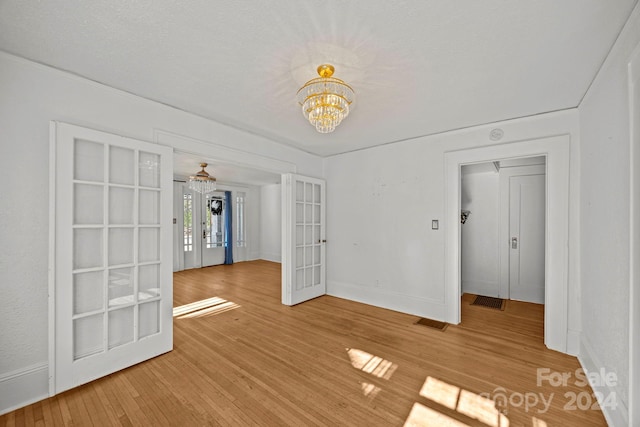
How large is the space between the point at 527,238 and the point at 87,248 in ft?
19.5

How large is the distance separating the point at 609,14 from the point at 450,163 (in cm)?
211

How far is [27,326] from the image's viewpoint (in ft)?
6.58

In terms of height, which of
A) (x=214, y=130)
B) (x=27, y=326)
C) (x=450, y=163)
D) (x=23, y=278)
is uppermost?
(x=214, y=130)

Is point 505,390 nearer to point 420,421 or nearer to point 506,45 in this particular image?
point 420,421

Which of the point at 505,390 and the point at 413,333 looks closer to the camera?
the point at 505,390

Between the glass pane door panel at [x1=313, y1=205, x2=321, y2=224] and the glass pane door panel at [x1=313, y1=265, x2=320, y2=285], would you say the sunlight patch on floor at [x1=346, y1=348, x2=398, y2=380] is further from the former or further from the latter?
the glass pane door panel at [x1=313, y1=205, x2=321, y2=224]

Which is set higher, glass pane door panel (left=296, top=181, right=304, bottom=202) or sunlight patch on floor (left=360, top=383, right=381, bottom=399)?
glass pane door panel (left=296, top=181, right=304, bottom=202)

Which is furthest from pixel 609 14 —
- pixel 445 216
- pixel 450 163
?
pixel 445 216

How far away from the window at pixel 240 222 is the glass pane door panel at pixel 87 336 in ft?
20.8

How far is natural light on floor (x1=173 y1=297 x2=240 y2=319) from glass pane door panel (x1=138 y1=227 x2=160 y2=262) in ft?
4.97

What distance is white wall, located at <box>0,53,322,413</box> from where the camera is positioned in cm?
192

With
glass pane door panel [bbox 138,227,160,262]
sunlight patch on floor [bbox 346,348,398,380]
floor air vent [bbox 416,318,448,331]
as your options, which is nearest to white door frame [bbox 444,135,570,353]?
floor air vent [bbox 416,318,448,331]

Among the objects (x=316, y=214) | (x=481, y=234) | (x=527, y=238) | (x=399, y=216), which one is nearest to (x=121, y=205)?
(x=316, y=214)

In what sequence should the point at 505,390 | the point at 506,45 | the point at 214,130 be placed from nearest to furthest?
1. the point at 506,45
2. the point at 505,390
3. the point at 214,130
